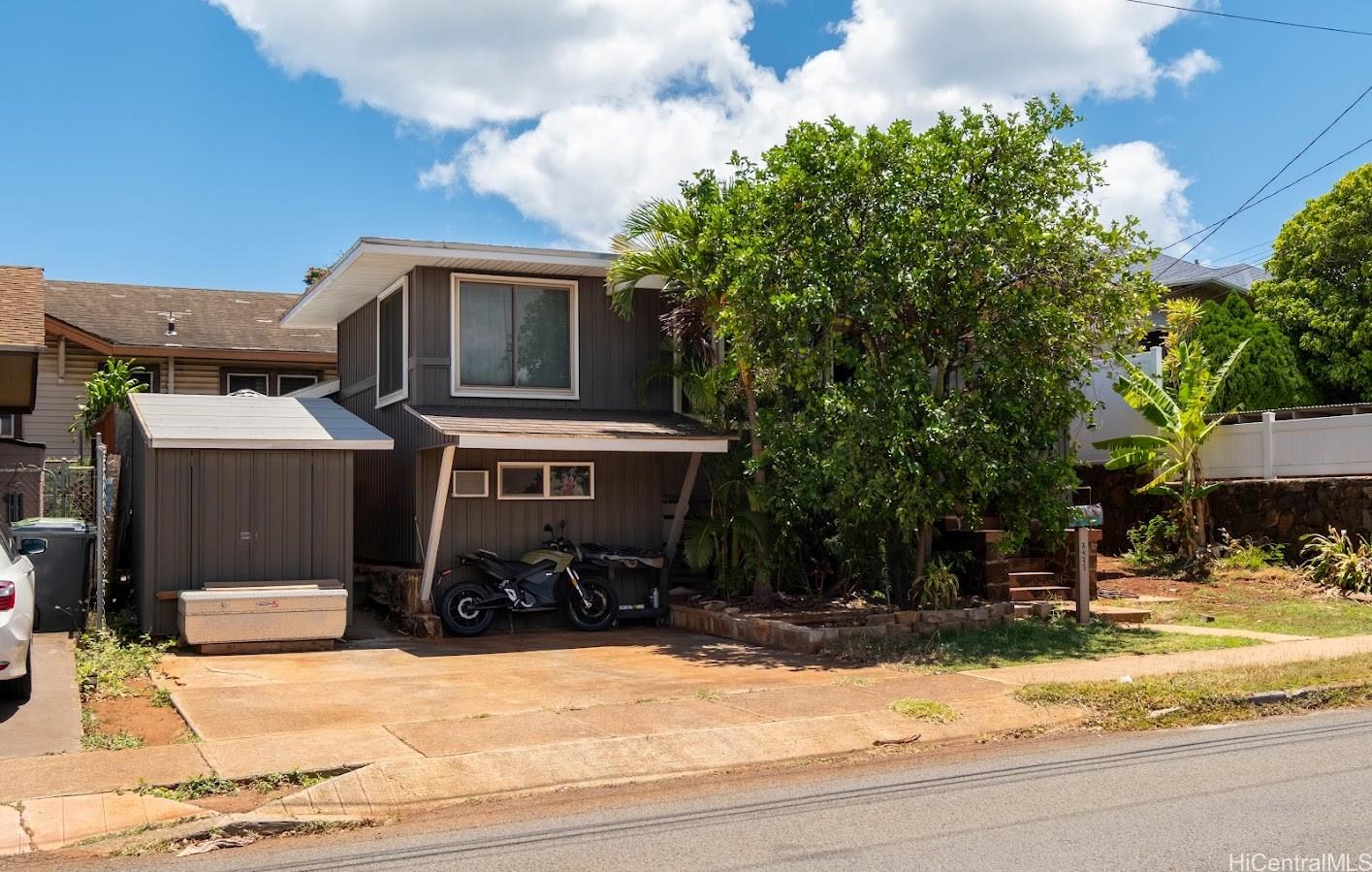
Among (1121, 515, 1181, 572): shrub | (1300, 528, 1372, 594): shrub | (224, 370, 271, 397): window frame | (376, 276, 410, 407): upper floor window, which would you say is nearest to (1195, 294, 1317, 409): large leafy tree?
(1121, 515, 1181, 572): shrub

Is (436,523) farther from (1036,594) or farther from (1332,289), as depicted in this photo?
(1332,289)

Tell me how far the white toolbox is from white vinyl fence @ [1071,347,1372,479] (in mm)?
10426

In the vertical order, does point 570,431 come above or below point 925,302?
below

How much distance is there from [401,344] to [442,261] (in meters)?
1.62

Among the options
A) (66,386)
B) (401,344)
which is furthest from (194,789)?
(66,386)

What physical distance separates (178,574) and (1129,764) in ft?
34.6

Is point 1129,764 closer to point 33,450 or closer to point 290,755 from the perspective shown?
point 290,755

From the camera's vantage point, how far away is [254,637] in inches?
539

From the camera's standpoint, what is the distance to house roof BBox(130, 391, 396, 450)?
47.2ft

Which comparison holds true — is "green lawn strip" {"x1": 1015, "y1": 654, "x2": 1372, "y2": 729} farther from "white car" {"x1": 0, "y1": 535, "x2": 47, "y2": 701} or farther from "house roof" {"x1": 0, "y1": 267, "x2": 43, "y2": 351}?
"house roof" {"x1": 0, "y1": 267, "x2": 43, "y2": 351}

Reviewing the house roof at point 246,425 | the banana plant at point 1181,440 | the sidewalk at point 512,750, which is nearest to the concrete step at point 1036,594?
the banana plant at point 1181,440

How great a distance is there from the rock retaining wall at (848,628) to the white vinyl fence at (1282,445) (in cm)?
Result: 419

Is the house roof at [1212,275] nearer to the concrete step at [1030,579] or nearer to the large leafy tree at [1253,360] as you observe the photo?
the large leafy tree at [1253,360]

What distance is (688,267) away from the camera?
15297 millimetres
